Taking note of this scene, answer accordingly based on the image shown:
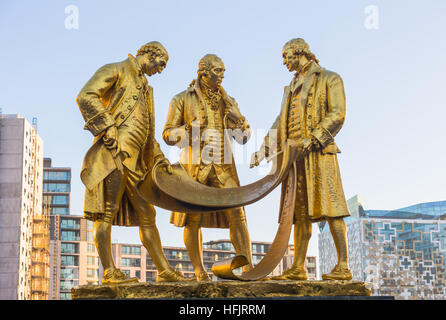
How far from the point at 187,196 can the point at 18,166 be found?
5182cm

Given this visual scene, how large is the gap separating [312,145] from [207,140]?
145 cm

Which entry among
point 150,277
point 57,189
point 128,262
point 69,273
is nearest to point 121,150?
point 128,262

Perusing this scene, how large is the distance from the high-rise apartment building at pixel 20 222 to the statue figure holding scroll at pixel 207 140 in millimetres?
47061

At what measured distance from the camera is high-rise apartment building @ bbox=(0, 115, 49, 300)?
2103 inches

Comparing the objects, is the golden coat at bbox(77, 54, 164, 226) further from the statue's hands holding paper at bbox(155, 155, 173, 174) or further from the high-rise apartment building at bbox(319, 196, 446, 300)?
the high-rise apartment building at bbox(319, 196, 446, 300)

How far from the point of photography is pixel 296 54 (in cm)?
866

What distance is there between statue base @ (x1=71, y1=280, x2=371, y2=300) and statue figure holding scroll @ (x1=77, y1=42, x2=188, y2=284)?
10.6 inches

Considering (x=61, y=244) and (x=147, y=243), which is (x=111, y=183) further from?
(x=61, y=244)

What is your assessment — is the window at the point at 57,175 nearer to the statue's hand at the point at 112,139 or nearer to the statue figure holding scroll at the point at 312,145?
the statue figure holding scroll at the point at 312,145

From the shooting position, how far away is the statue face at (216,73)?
346 inches

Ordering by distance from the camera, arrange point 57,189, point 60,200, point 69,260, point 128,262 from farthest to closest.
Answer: point 57,189, point 60,200, point 69,260, point 128,262

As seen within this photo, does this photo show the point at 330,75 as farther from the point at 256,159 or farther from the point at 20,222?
the point at 20,222

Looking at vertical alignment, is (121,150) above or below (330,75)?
below

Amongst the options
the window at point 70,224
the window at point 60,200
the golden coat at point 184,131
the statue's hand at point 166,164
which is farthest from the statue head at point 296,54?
the window at point 60,200
